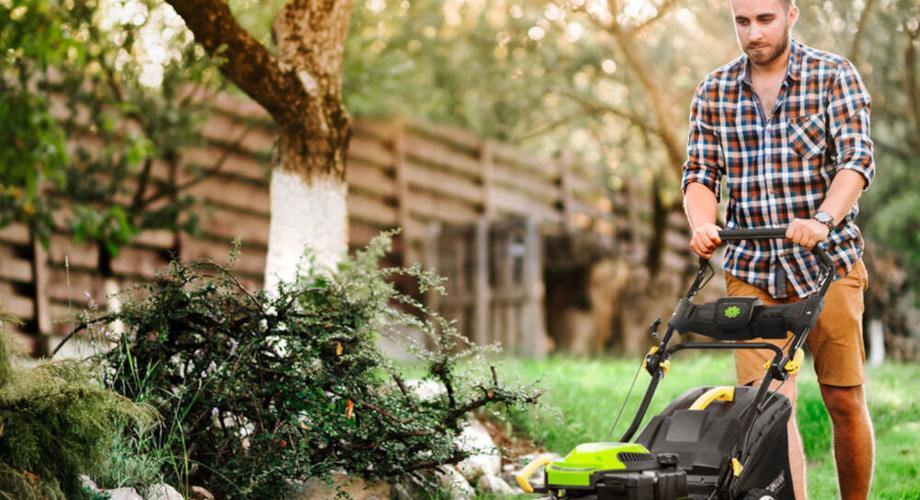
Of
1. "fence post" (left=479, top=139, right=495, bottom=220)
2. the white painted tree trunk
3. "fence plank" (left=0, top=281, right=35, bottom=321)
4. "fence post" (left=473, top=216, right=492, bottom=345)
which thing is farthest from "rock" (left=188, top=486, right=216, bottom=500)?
"fence post" (left=479, top=139, right=495, bottom=220)

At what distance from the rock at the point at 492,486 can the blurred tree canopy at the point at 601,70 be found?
4888mm

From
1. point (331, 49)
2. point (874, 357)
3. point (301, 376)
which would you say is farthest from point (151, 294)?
point (874, 357)

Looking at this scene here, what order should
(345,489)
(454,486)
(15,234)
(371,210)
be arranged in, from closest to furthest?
(345,489)
(454,486)
(15,234)
(371,210)

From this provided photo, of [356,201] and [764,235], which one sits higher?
[356,201]

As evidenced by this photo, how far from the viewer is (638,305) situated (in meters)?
13.8

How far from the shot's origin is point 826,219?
370 centimetres

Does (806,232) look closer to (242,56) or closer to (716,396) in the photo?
(716,396)

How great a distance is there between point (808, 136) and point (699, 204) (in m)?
0.41

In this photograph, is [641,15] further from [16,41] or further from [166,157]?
[16,41]

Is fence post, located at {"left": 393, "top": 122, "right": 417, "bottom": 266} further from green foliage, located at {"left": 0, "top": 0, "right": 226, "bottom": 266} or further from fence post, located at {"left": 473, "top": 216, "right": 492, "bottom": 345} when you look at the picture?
green foliage, located at {"left": 0, "top": 0, "right": 226, "bottom": 266}

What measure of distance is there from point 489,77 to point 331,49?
7.10 meters

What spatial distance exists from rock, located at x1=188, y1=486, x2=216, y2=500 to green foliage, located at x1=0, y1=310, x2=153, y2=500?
0.46 m

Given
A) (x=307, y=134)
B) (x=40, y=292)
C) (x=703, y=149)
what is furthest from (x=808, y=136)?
(x=40, y=292)

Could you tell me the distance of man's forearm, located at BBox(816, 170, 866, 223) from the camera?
3.74 m
